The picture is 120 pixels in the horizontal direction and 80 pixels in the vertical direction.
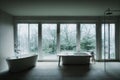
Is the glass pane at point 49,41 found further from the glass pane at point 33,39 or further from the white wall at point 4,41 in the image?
the white wall at point 4,41

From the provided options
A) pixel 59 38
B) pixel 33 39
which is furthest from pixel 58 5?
pixel 33 39

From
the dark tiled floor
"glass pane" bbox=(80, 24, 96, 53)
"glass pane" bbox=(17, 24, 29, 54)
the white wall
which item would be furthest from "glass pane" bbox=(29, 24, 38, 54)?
"glass pane" bbox=(80, 24, 96, 53)

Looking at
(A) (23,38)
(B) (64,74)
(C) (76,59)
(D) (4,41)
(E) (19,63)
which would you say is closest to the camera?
(B) (64,74)

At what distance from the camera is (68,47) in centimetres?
762

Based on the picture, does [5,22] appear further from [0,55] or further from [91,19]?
[91,19]

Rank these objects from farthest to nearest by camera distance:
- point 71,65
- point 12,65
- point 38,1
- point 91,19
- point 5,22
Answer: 1. point 91,19
2. point 71,65
3. point 5,22
4. point 12,65
5. point 38,1

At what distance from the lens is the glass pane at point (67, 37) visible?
24.8ft

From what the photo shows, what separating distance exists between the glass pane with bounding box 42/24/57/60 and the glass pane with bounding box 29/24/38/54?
0.43 meters

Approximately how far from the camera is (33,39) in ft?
24.8

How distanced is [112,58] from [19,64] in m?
5.40

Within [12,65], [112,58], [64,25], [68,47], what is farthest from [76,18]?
[12,65]

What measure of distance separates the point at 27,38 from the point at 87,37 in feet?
12.2

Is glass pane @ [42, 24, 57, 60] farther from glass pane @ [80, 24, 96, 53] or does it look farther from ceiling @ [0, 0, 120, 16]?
ceiling @ [0, 0, 120, 16]

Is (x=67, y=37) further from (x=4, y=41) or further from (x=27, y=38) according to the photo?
(x=4, y=41)
